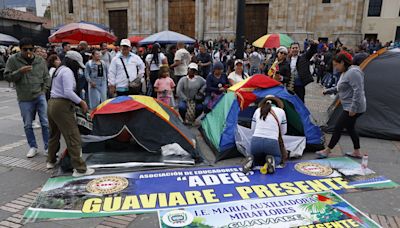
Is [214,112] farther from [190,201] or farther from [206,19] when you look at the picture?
[206,19]

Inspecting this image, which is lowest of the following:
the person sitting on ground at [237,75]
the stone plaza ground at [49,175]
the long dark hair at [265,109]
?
the stone plaza ground at [49,175]

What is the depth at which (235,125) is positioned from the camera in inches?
228

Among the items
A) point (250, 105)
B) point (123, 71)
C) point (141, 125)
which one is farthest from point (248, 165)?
point (123, 71)

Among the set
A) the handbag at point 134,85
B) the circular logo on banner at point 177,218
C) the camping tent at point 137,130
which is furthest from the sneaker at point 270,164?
the handbag at point 134,85

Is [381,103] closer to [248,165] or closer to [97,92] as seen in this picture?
[248,165]

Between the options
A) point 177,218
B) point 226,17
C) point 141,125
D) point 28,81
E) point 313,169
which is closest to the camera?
point 177,218

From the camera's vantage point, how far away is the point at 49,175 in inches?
193

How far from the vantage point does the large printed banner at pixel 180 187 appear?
13.0ft

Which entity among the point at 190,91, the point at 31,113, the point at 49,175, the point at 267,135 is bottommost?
the point at 49,175

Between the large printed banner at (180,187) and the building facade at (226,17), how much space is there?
18.7 metres

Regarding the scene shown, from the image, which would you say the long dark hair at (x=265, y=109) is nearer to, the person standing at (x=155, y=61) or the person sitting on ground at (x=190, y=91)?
the person sitting on ground at (x=190, y=91)

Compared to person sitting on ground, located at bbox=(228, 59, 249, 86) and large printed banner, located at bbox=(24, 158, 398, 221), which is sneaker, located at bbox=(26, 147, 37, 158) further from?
person sitting on ground, located at bbox=(228, 59, 249, 86)

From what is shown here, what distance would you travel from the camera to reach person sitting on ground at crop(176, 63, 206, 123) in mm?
7688

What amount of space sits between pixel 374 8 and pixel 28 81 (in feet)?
74.7
